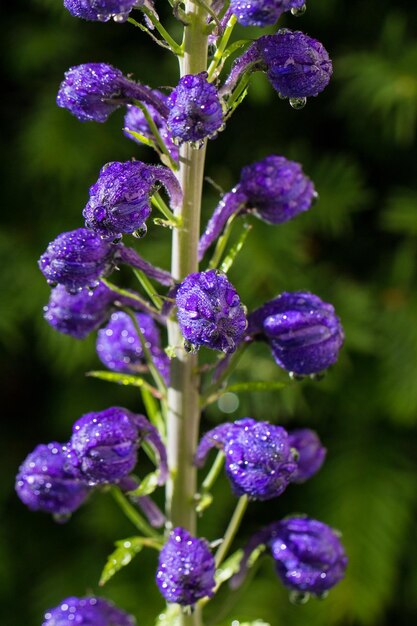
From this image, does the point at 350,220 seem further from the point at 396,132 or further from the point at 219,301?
the point at 219,301

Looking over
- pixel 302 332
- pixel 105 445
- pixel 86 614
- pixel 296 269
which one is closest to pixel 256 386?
pixel 302 332

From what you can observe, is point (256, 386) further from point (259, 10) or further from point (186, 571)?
point (259, 10)

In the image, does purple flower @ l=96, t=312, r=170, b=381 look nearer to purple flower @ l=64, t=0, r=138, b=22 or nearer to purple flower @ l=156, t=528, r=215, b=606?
purple flower @ l=156, t=528, r=215, b=606

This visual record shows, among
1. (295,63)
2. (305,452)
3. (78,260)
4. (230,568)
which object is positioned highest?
(295,63)

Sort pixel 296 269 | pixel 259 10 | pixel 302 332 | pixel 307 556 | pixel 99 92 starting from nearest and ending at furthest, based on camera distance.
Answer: pixel 259 10, pixel 99 92, pixel 302 332, pixel 307 556, pixel 296 269

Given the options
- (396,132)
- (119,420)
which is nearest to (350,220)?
(396,132)

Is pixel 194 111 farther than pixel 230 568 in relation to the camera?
No
